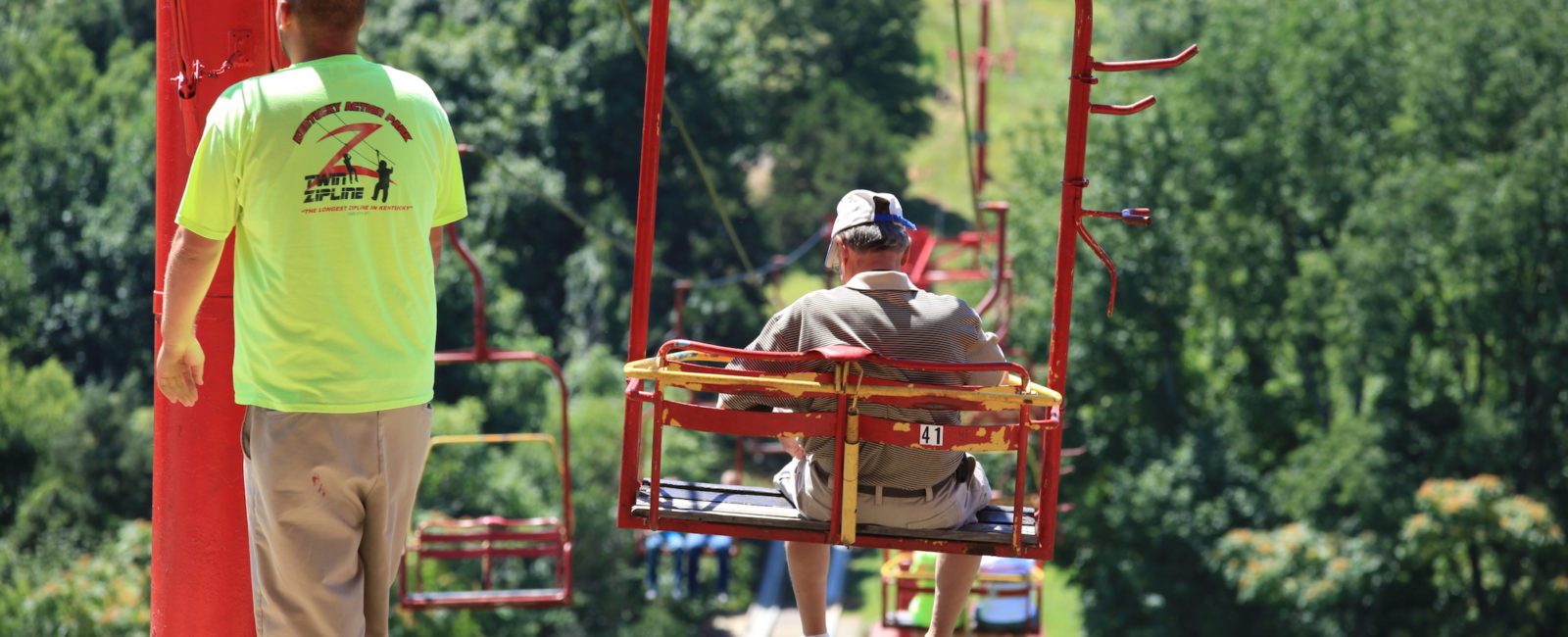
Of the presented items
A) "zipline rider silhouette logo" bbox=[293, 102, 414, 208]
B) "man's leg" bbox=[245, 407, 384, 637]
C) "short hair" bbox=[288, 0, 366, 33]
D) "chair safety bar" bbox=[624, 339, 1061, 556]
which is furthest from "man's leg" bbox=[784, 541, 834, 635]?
"short hair" bbox=[288, 0, 366, 33]

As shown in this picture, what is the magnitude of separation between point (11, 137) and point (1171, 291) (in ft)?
77.6

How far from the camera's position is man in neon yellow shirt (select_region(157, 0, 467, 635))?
3.34 metres

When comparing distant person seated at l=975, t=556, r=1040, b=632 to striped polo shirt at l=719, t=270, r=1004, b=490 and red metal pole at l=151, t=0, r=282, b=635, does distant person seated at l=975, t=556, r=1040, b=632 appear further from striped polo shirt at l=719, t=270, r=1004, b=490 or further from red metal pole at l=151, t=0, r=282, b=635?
red metal pole at l=151, t=0, r=282, b=635

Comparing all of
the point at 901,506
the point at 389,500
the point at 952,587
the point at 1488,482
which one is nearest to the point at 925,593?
the point at 952,587

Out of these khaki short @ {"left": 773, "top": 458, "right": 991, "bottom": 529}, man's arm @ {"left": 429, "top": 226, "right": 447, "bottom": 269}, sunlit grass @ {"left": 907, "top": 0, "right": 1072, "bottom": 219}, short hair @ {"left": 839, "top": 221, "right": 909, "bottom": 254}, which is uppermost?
sunlit grass @ {"left": 907, "top": 0, "right": 1072, "bottom": 219}

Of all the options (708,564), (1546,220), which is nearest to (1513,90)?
(1546,220)

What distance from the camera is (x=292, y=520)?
3.47 m

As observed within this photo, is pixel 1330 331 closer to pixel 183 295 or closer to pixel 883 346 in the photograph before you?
pixel 883 346

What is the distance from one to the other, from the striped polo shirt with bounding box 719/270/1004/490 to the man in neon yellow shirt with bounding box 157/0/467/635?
1019 millimetres

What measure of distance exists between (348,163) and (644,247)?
0.95 meters

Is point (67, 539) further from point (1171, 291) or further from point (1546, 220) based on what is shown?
point (1546, 220)

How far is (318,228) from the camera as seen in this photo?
335 cm

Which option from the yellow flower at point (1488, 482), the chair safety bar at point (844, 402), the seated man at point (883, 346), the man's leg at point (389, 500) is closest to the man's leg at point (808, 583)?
the seated man at point (883, 346)

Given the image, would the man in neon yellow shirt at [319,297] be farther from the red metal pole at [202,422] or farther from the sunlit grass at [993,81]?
the sunlit grass at [993,81]
